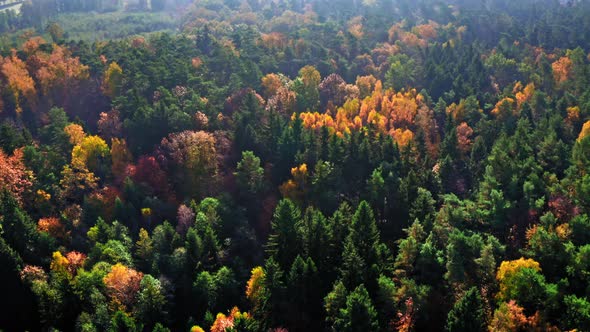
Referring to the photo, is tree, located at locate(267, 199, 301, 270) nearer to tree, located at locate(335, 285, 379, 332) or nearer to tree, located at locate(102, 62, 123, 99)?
tree, located at locate(335, 285, 379, 332)

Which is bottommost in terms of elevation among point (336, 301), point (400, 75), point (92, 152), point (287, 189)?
point (287, 189)

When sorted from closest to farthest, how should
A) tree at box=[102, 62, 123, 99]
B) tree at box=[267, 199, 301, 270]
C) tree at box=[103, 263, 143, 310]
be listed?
1. tree at box=[103, 263, 143, 310]
2. tree at box=[267, 199, 301, 270]
3. tree at box=[102, 62, 123, 99]

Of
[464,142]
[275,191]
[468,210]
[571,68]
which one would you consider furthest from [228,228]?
[571,68]

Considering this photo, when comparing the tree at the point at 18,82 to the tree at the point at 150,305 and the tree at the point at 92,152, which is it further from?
the tree at the point at 150,305

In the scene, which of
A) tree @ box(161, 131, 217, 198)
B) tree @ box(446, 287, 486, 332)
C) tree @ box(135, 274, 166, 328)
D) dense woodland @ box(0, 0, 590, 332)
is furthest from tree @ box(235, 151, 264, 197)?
tree @ box(446, 287, 486, 332)

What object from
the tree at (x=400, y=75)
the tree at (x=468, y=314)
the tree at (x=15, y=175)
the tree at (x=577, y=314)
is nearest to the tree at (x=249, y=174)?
the tree at (x=15, y=175)

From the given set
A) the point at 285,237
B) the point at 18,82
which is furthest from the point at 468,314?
the point at 18,82

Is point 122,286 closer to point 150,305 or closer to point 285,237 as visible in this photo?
point 150,305
